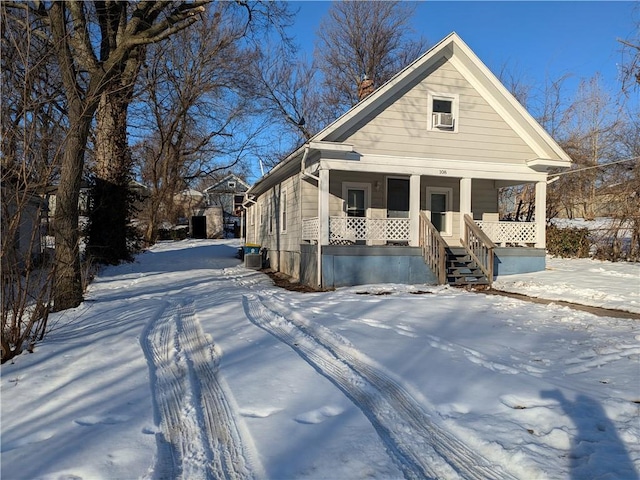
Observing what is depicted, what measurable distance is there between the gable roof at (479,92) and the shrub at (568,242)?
15.3 ft

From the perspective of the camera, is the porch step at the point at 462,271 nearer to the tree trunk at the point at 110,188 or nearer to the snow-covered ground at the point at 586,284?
the snow-covered ground at the point at 586,284

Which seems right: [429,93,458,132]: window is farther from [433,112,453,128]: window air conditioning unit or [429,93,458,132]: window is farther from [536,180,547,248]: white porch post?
[536,180,547,248]: white porch post

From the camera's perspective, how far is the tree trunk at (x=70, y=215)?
7.64m

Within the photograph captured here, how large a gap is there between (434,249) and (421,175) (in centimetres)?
231

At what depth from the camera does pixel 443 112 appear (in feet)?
43.7

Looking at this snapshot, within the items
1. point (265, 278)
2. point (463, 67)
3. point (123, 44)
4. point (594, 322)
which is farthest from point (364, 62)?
point (594, 322)

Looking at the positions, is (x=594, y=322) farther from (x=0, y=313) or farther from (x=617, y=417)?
(x=0, y=313)

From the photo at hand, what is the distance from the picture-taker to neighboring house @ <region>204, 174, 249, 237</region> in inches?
1577

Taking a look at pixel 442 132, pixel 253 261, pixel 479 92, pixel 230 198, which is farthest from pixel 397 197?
pixel 230 198

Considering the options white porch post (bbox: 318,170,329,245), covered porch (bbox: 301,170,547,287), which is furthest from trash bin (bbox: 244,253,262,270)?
white porch post (bbox: 318,170,329,245)

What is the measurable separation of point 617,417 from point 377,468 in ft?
6.96

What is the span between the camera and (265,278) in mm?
14375

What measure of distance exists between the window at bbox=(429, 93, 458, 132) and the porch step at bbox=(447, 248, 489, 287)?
3.53 m

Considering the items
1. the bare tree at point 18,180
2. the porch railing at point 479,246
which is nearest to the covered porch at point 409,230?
the porch railing at point 479,246
